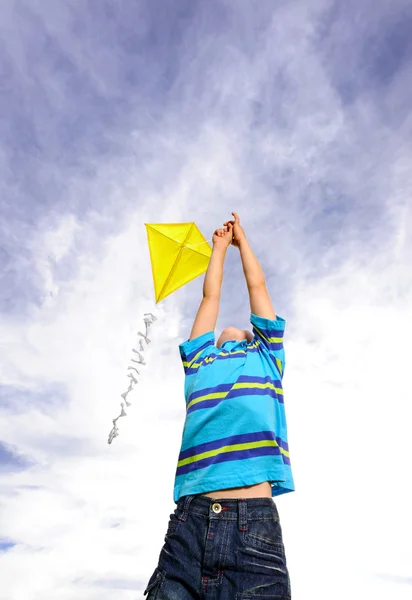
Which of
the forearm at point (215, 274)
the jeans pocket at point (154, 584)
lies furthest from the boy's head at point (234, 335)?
the jeans pocket at point (154, 584)

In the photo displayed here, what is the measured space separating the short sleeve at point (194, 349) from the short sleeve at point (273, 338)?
13.9 inches

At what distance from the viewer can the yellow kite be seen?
17.4ft

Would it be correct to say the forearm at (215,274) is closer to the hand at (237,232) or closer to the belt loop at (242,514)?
the hand at (237,232)

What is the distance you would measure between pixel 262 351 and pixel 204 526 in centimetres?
115

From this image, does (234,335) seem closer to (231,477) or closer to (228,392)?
(228,392)

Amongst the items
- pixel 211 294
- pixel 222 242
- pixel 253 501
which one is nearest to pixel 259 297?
pixel 211 294

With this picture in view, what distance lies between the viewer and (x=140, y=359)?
200 inches

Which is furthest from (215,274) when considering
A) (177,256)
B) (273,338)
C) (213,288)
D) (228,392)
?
(177,256)

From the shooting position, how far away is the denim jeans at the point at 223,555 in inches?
101

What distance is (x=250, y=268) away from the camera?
3.91m

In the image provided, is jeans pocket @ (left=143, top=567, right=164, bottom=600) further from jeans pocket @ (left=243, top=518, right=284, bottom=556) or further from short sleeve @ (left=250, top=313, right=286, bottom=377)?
short sleeve @ (left=250, top=313, right=286, bottom=377)

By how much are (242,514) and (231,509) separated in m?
0.06

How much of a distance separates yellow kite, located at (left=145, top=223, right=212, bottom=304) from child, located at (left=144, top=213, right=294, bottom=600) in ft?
5.84

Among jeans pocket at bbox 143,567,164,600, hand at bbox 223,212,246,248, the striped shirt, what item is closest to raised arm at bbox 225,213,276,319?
hand at bbox 223,212,246,248
